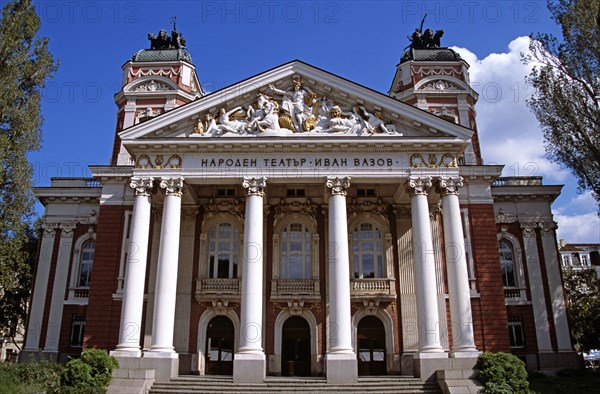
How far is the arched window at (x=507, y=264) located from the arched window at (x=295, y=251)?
41.8ft

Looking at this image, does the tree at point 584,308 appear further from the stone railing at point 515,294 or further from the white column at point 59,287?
the white column at point 59,287

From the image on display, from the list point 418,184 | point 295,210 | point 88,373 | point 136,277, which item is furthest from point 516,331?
point 88,373

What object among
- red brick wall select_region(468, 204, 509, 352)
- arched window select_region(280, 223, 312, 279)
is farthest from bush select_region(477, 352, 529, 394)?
arched window select_region(280, 223, 312, 279)

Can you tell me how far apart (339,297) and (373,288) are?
501 centimetres

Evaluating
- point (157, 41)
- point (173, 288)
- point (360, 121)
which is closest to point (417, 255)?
point (360, 121)

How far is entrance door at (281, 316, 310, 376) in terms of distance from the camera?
2791 centimetres

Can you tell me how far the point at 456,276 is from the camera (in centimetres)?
2464

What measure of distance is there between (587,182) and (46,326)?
101 feet

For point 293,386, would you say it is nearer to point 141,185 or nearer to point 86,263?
point 141,185

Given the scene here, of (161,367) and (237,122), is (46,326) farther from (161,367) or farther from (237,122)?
(237,122)

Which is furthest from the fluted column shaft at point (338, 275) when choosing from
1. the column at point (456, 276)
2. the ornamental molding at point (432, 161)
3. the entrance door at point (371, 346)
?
the column at point (456, 276)

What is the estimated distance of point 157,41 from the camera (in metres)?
39.1

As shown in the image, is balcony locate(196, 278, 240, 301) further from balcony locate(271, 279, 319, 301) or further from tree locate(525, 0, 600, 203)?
tree locate(525, 0, 600, 203)

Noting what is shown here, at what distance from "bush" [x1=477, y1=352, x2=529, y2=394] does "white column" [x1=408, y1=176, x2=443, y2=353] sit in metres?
2.35
